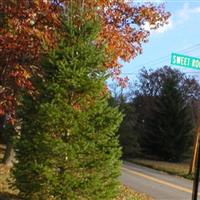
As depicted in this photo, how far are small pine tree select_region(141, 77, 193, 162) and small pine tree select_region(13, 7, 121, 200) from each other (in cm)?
3764

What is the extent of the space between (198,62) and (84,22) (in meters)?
2.38

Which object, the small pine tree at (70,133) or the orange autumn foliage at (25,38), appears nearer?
the small pine tree at (70,133)

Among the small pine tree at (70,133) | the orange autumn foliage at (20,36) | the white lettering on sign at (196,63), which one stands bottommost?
the small pine tree at (70,133)

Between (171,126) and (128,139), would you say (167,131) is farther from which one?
(128,139)

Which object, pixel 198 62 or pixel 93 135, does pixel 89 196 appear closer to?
pixel 93 135

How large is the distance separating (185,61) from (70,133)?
7.77 feet

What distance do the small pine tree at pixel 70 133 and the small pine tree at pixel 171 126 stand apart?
37.6m

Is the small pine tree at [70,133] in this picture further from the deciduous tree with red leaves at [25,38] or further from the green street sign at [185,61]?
the deciduous tree with red leaves at [25,38]

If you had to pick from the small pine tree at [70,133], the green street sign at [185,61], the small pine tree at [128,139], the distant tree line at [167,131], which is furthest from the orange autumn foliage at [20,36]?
the small pine tree at [128,139]

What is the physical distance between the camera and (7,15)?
15711 millimetres

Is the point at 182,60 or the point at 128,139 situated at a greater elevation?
the point at 128,139

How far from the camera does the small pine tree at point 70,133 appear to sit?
1018 centimetres

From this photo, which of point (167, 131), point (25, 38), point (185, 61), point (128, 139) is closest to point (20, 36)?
point (25, 38)

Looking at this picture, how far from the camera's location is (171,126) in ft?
158
